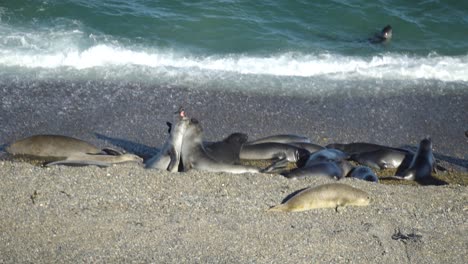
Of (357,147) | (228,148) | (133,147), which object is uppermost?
(357,147)

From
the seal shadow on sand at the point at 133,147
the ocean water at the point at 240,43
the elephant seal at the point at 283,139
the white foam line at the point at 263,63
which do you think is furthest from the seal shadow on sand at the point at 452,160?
the seal shadow on sand at the point at 133,147

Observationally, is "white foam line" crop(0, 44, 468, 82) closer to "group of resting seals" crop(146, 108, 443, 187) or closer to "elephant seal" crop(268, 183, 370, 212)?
"group of resting seals" crop(146, 108, 443, 187)

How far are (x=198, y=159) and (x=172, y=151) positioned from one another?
0.33 metres

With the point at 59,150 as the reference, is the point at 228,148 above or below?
above

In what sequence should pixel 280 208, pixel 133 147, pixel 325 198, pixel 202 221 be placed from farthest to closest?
pixel 133 147
pixel 325 198
pixel 280 208
pixel 202 221

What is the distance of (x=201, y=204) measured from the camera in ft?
25.1

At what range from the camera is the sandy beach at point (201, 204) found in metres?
6.72

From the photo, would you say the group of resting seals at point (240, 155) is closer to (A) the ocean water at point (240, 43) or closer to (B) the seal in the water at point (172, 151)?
(B) the seal in the water at point (172, 151)

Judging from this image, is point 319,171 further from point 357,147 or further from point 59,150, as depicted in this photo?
point 59,150

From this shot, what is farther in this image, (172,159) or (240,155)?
(240,155)

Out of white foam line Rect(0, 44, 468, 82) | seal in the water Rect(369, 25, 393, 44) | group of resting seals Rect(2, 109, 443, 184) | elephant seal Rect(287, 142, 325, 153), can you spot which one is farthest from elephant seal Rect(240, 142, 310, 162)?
seal in the water Rect(369, 25, 393, 44)

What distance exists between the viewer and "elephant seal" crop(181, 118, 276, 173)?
9062mm

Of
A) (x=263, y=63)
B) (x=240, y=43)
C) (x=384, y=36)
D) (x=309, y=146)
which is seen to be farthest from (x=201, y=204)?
(x=384, y=36)

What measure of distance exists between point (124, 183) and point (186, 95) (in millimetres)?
3737
